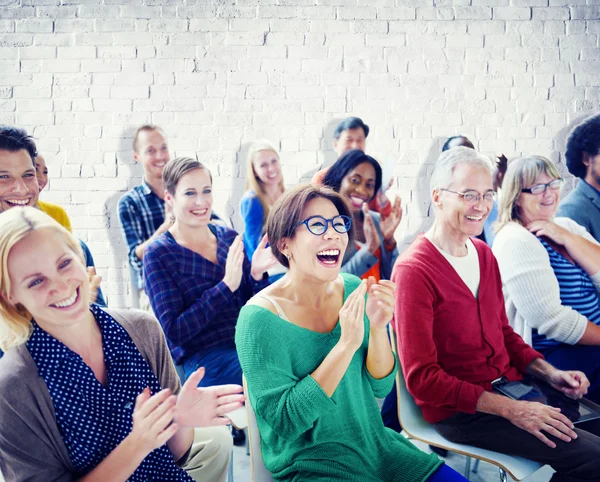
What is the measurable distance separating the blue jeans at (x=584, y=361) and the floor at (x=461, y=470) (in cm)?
38

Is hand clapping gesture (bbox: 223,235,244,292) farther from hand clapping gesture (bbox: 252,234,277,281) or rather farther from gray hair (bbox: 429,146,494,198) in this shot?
gray hair (bbox: 429,146,494,198)

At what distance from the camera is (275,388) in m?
1.27

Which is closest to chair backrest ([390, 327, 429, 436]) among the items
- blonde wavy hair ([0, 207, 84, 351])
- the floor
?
the floor

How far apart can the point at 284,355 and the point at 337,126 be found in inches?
90.6

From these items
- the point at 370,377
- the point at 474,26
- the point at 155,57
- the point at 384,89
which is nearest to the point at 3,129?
the point at 370,377

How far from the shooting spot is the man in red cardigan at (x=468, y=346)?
1.59 m

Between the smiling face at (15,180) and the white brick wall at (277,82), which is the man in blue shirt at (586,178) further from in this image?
the smiling face at (15,180)

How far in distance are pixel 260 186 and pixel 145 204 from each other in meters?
0.65

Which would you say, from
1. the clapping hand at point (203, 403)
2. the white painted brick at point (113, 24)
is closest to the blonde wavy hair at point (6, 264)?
the clapping hand at point (203, 403)

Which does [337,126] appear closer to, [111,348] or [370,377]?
[370,377]

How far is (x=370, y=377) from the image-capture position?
56.9 inches

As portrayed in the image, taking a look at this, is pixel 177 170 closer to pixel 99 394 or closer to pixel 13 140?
pixel 13 140

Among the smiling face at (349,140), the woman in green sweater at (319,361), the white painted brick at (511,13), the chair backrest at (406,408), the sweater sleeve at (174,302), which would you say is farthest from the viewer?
the white painted brick at (511,13)

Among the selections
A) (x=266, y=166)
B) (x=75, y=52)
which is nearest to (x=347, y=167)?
(x=266, y=166)
